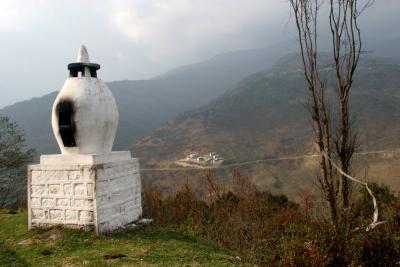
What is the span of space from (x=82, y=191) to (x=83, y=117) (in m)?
1.78

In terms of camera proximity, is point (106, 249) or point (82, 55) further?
point (82, 55)

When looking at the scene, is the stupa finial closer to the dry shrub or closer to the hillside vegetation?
the dry shrub

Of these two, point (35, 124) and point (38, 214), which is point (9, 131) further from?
point (35, 124)

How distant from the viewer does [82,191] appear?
1052 cm

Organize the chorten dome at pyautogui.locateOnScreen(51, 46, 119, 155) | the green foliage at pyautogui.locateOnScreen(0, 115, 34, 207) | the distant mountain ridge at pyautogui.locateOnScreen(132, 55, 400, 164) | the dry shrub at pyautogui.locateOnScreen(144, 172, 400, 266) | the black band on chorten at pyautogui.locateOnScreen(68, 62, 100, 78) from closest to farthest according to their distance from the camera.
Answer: the dry shrub at pyautogui.locateOnScreen(144, 172, 400, 266) → the chorten dome at pyautogui.locateOnScreen(51, 46, 119, 155) → the black band on chorten at pyautogui.locateOnScreen(68, 62, 100, 78) → the green foliage at pyautogui.locateOnScreen(0, 115, 34, 207) → the distant mountain ridge at pyautogui.locateOnScreen(132, 55, 400, 164)

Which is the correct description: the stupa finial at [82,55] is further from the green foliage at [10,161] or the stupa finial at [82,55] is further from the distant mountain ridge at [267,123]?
the distant mountain ridge at [267,123]

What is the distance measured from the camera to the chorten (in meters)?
10.5

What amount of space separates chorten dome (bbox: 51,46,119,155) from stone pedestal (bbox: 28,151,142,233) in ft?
1.22

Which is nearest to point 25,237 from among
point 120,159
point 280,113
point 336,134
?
point 120,159

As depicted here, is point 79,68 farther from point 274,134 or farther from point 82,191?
point 274,134

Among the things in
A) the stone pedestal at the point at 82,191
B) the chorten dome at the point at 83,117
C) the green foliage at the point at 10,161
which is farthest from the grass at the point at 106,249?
the green foliage at the point at 10,161

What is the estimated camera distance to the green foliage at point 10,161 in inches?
1042

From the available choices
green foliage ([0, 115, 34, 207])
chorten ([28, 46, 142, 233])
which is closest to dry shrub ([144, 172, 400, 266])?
chorten ([28, 46, 142, 233])

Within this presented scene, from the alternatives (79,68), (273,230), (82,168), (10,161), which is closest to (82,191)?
(82,168)
